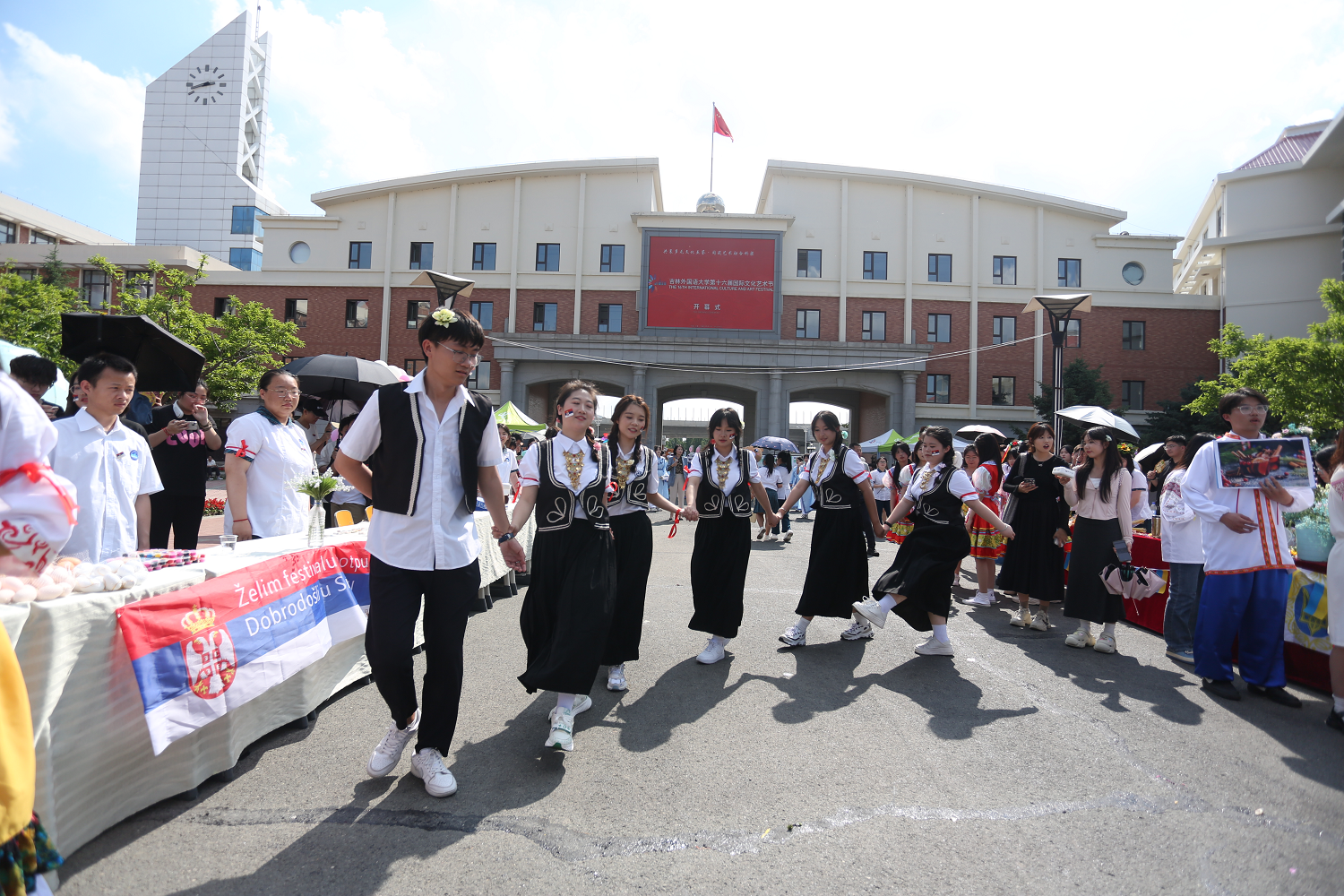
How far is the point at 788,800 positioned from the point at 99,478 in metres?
3.90

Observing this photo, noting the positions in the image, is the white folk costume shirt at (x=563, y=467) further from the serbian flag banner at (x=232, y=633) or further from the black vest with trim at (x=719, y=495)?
the black vest with trim at (x=719, y=495)

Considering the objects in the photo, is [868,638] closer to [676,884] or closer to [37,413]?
[676,884]

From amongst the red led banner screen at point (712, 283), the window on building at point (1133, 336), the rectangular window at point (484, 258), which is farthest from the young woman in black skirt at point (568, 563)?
the window on building at point (1133, 336)

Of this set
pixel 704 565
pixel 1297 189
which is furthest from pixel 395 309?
pixel 1297 189

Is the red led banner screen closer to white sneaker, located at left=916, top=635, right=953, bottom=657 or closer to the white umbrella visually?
the white umbrella

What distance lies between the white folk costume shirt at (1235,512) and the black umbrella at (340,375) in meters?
8.67

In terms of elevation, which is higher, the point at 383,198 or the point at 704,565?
the point at 383,198

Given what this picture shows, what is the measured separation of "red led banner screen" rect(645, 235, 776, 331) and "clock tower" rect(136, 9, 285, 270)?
50252 mm

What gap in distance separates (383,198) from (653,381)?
56.8ft

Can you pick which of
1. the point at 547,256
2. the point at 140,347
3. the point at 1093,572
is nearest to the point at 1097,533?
the point at 1093,572

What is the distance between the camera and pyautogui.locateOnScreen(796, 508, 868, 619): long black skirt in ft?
19.9

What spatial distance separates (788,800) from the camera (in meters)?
3.26

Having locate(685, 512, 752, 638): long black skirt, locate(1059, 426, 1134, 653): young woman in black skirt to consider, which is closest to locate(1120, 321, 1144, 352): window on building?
locate(1059, 426, 1134, 653): young woman in black skirt

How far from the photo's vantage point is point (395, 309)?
35.1 meters
